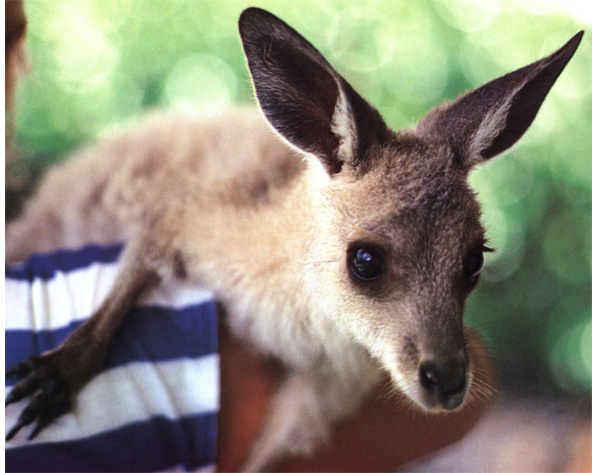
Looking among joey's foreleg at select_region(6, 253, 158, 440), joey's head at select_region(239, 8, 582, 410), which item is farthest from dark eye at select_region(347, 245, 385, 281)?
joey's foreleg at select_region(6, 253, 158, 440)

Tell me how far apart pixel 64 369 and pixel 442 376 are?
2.39ft

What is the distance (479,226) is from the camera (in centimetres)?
92

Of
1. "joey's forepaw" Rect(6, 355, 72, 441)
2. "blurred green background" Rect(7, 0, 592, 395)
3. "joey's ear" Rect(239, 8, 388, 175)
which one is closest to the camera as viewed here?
"joey's ear" Rect(239, 8, 388, 175)

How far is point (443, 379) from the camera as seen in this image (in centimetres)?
84

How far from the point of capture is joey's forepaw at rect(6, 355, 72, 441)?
98cm

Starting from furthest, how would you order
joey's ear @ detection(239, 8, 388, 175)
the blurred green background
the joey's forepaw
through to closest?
the blurred green background → the joey's forepaw → joey's ear @ detection(239, 8, 388, 175)

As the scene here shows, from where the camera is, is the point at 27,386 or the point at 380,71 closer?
the point at 27,386

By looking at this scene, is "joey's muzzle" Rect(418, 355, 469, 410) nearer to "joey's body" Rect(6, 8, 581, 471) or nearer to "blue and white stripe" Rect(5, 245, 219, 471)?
"joey's body" Rect(6, 8, 581, 471)

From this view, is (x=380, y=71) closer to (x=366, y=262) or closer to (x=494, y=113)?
(x=494, y=113)

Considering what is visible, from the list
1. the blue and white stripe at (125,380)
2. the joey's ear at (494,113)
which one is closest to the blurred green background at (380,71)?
the joey's ear at (494,113)

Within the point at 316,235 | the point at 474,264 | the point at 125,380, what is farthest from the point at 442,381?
the point at 125,380

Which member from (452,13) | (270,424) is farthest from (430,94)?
(270,424)

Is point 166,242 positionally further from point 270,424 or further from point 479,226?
point 479,226

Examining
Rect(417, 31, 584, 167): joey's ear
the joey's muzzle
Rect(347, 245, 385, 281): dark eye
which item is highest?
Rect(417, 31, 584, 167): joey's ear
